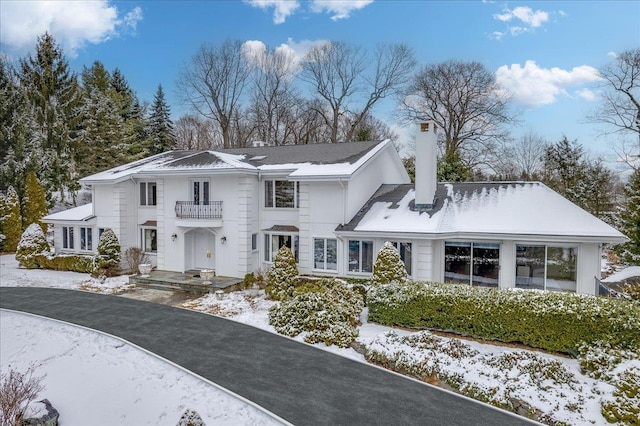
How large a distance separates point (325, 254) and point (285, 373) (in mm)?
8707

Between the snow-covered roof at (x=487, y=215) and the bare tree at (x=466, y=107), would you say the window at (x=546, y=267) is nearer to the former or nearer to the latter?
the snow-covered roof at (x=487, y=215)

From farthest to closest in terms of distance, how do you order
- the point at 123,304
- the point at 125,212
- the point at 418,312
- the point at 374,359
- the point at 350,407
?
the point at 125,212
the point at 123,304
the point at 418,312
the point at 374,359
the point at 350,407

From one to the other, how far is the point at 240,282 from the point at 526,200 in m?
13.4

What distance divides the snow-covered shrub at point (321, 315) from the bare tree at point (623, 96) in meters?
26.9

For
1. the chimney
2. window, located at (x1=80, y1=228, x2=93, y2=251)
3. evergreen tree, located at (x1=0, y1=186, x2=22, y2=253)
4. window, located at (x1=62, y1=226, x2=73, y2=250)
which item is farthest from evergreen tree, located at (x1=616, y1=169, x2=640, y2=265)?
evergreen tree, located at (x1=0, y1=186, x2=22, y2=253)

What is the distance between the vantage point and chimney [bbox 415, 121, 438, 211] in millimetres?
17312

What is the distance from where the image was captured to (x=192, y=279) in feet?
60.7

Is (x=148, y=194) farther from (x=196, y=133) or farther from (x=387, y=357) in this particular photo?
(x=196, y=133)

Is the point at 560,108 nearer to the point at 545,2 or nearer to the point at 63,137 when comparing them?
the point at 545,2

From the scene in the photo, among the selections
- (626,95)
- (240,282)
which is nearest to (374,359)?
(240,282)

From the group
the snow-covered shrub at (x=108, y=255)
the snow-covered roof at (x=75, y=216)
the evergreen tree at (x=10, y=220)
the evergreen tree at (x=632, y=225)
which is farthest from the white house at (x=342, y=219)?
the evergreen tree at (x=632, y=225)

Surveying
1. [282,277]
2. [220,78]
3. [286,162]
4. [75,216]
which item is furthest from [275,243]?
[220,78]

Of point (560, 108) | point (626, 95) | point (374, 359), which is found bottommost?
point (374, 359)

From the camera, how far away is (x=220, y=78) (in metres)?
40.9
